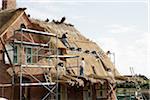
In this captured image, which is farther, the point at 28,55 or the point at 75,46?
the point at 75,46

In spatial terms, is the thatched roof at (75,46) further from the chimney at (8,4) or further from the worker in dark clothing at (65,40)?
the chimney at (8,4)

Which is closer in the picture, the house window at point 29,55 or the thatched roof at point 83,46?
the house window at point 29,55

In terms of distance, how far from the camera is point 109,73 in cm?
3428

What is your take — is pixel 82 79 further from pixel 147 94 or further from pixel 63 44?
pixel 147 94

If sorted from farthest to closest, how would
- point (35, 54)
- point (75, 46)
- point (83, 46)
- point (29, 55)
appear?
1. point (83, 46)
2. point (75, 46)
3. point (35, 54)
4. point (29, 55)

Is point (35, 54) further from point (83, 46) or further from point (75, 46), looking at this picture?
point (83, 46)

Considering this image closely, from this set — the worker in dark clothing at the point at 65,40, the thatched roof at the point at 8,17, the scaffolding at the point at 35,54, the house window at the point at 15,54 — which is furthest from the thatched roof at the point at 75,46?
the house window at the point at 15,54

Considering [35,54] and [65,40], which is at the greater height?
[65,40]

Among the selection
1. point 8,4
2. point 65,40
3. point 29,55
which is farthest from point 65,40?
point 29,55

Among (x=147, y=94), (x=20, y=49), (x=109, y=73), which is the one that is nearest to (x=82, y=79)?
(x=20, y=49)

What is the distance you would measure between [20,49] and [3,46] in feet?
4.87

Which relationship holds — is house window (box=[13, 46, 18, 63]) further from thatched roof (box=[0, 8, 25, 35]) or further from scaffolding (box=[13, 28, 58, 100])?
thatched roof (box=[0, 8, 25, 35])

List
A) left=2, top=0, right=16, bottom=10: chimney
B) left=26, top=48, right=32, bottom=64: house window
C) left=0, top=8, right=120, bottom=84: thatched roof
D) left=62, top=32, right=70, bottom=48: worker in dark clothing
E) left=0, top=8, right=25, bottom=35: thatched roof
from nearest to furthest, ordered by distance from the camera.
A: left=0, top=8, right=25, bottom=35: thatched roof
left=26, top=48, right=32, bottom=64: house window
left=0, top=8, right=120, bottom=84: thatched roof
left=2, top=0, right=16, bottom=10: chimney
left=62, top=32, right=70, bottom=48: worker in dark clothing

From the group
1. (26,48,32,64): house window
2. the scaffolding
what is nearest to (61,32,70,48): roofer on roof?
the scaffolding
